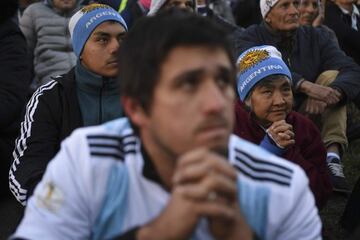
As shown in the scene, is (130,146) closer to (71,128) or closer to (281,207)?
(281,207)

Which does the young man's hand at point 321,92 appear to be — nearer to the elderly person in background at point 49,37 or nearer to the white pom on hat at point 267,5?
the white pom on hat at point 267,5

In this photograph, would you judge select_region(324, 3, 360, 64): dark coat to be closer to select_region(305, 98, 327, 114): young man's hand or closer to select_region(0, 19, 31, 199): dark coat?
select_region(305, 98, 327, 114): young man's hand

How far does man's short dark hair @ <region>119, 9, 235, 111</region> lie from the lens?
196 cm

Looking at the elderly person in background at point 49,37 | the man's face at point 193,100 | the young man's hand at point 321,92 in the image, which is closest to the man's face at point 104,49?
the young man's hand at point 321,92

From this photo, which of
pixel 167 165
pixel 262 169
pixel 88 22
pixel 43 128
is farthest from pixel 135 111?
pixel 88 22

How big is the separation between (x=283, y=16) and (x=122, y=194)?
3913mm

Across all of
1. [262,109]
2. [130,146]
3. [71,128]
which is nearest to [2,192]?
[71,128]

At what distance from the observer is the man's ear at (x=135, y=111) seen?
206cm

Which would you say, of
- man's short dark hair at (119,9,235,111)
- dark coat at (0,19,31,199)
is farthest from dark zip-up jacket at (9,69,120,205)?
man's short dark hair at (119,9,235,111)

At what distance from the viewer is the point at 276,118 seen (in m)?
4.07

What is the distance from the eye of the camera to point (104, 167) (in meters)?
2.11

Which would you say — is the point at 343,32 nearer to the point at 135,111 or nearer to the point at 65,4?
the point at 65,4

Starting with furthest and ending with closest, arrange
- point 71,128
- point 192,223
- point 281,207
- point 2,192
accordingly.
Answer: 1. point 2,192
2. point 71,128
3. point 281,207
4. point 192,223

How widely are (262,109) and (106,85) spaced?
2.80 feet
